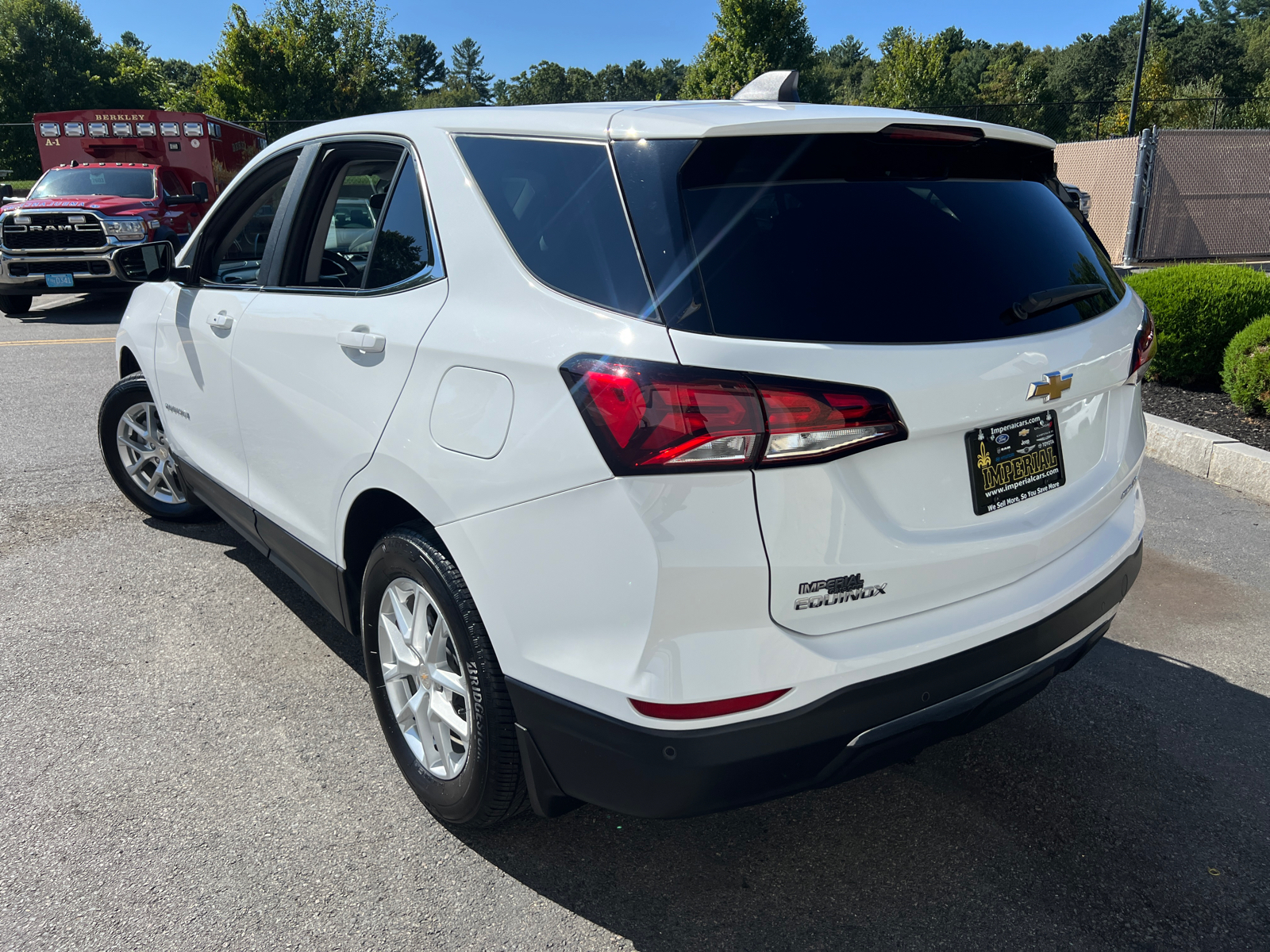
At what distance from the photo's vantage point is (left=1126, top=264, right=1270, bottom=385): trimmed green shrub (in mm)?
7145

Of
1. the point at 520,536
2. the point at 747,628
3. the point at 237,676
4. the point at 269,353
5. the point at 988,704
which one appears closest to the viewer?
the point at 747,628

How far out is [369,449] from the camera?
247cm

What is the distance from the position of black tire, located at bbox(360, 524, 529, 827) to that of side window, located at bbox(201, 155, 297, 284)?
146cm

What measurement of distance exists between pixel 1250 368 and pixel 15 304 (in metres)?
14.5

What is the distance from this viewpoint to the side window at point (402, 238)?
2.48 meters

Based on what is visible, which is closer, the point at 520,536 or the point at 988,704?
the point at 520,536

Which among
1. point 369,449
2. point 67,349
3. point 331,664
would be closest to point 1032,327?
point 369,449

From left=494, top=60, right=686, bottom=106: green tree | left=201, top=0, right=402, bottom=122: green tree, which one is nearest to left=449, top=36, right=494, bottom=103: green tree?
left=494, top=60, right=686, bottom=106: green tree

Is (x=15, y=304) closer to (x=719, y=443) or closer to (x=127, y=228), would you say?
(x=127, y=228)

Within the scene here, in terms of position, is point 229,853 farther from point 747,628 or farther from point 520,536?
point 747,628

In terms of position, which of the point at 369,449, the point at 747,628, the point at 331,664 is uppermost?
the point at 369,449

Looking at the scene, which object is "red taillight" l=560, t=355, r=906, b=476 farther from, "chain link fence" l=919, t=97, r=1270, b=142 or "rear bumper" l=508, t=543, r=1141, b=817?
"chain link fence" l=919, t=97, r=1270, b=142

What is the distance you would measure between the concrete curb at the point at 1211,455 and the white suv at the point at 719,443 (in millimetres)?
3349

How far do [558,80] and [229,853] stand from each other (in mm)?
122563
